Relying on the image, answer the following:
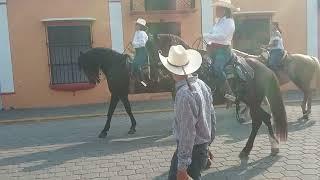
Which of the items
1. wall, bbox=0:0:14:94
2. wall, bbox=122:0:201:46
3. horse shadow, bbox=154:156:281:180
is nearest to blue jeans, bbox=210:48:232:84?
horse shadow, bbox=154:156:281:180

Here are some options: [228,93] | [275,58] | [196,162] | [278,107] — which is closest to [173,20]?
[275,58]

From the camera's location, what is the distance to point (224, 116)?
10.1m

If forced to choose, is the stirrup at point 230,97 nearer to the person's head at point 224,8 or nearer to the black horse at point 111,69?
the person's head at point 224,8

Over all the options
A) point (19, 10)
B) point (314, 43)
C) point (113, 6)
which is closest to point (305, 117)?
point (314, 43)

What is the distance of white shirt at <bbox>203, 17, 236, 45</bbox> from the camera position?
6.43 meters

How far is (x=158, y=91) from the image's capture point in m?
9.38

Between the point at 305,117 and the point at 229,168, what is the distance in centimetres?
384

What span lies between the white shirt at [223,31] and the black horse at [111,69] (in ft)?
8.68

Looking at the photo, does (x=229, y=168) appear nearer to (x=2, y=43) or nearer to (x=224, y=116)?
(x=224, y=116)

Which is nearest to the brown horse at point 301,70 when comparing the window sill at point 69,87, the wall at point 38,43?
the wall at point 38,43

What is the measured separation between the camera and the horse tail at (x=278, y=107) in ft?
21.0

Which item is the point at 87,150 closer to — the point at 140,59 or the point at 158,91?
the point at 140,59

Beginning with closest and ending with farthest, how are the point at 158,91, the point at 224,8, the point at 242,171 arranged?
the point at 242,171
the point at 224,8
the point at 158,91

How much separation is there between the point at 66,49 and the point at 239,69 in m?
7.75
